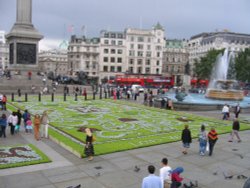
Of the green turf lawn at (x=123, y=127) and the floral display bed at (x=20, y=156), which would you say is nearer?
the floral display bed at (x=20, y=156)

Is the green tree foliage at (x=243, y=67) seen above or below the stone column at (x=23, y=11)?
below

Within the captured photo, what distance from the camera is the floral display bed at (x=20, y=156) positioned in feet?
39.3

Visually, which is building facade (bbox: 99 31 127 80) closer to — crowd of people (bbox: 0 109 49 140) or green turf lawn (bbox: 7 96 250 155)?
green turf lawn (bbox: 7 96 250 155)

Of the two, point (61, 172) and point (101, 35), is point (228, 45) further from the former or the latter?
point (61, 172)

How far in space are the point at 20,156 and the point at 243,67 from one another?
267 ft

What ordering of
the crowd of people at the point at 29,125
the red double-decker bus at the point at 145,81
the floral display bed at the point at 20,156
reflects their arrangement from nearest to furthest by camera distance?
the floral display bed at the point at 20,156 < the crowd of people at the point at 29,125 < the red double-decker bus at the point at 145,81

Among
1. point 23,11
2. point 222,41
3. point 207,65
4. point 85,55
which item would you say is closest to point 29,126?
point 23,11

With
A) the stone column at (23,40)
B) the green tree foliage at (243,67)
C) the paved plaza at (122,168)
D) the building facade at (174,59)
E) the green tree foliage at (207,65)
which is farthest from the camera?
the building facade at (174,59)

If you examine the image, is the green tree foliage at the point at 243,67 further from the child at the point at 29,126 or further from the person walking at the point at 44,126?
the person walking at the point at 44,126

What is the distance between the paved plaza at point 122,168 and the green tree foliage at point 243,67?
2906 inches

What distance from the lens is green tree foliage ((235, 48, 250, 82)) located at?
8312 centimetres

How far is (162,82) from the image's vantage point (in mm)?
86812

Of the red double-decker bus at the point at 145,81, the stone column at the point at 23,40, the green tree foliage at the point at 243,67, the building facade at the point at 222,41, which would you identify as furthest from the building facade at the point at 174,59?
the stone column at the point at 23,40

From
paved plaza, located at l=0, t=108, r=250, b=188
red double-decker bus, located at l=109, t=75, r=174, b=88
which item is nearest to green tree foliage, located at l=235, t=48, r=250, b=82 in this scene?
red double-decker bus, located at l=109, t=75, r=174, b=88
